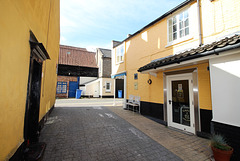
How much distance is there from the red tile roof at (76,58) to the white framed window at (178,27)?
16.8 meters

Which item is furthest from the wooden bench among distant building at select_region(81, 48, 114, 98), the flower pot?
distant building at select_region(81, 48, 114, 98)

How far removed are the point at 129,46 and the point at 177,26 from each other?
4234 millimetres

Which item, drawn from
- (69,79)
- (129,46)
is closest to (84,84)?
(69,79)

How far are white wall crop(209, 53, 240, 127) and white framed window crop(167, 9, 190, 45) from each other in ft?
8.49

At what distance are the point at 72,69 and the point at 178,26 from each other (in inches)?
684

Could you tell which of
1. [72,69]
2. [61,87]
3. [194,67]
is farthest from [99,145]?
[72,69]

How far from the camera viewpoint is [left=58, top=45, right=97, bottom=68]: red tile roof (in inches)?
770

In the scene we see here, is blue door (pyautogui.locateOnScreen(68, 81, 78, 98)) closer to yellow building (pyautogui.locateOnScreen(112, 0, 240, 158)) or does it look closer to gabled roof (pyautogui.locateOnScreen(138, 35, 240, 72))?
yellow building (pyautogui.locateOnScreen(112, 0, 240, 158))

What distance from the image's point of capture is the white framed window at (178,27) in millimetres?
5354

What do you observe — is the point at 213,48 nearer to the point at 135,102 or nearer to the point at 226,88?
the point at 226,88

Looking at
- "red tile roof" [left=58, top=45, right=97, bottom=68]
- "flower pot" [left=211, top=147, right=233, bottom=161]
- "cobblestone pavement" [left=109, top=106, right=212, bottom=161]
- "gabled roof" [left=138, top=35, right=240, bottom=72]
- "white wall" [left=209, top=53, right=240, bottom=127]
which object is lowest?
"cobblestone pavement" [left=109, top=106, right=212, bottom=161]

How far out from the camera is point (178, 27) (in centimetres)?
565

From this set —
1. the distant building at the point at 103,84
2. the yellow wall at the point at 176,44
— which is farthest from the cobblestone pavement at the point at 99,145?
the distant building at the point at 103,84

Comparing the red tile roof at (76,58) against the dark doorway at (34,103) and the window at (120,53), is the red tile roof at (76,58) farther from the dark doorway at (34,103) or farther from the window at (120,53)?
the dark doorway at (34,103)
